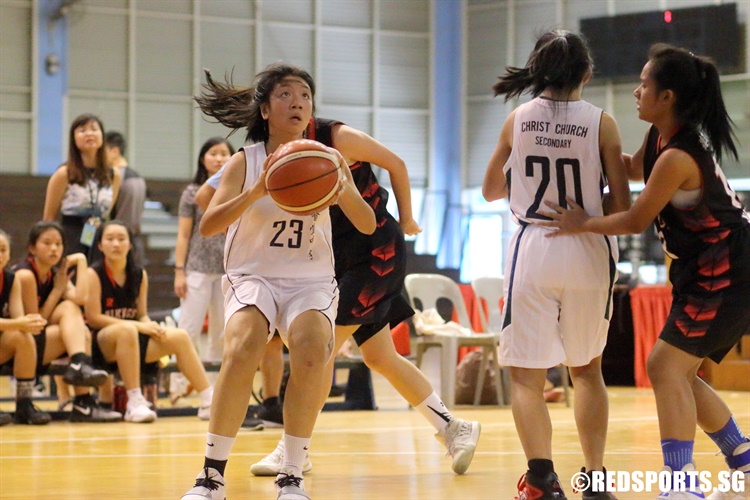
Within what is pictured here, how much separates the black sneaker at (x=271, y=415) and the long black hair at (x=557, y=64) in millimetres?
3203

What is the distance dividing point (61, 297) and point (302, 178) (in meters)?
4.54

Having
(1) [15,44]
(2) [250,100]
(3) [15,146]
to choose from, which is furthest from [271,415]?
(1) [15,44]

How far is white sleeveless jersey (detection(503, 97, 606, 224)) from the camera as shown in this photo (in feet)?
11.1

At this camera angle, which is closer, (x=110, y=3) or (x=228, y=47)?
(x=110, y=3)

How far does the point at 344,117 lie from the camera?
20.7 m

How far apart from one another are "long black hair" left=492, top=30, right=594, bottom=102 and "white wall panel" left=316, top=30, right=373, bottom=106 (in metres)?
17.3

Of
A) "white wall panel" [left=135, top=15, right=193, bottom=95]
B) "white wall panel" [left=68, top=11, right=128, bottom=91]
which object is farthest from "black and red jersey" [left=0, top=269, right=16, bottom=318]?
"white wall panel" [left=135, top=15, right=193, bottom=95]

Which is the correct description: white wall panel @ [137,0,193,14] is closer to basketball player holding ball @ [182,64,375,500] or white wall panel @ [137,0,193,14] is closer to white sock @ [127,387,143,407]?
white sock @ [127,387,143,407]

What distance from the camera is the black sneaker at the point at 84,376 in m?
6.80

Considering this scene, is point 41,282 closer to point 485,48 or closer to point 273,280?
point 273,280

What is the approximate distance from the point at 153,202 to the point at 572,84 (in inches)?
577

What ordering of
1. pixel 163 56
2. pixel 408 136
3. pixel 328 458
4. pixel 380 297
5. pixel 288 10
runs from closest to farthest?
pixel 380 297, pixel 328 458, pixel 163 56, pixel 288 10, pixel 408 136

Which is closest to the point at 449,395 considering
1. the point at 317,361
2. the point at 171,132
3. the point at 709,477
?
the point at 709,477

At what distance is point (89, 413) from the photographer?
714cm
